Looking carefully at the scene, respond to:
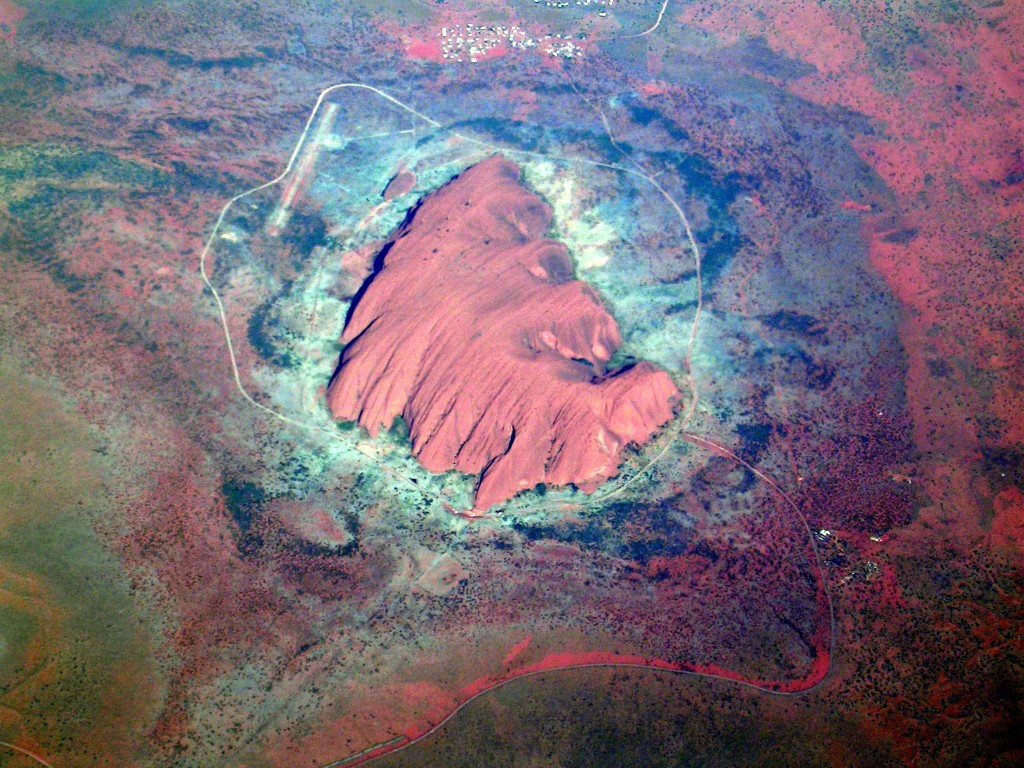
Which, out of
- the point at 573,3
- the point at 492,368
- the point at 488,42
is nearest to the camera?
the point at 492,368

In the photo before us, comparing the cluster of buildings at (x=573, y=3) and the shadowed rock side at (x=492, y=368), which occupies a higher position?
the cluster of buildings at (x=573, y=3)

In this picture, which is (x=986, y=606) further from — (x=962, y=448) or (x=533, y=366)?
(x=533, y=366)

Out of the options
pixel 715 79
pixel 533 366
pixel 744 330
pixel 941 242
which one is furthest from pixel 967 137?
pixel 533 366

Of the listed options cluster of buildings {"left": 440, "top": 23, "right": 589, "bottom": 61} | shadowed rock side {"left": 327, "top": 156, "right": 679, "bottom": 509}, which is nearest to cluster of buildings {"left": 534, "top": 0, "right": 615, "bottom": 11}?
cluster of buildings {"left": 440, "top": 23, "right": 589, "bottom": 61}

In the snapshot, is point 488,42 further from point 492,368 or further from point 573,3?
point 492,368

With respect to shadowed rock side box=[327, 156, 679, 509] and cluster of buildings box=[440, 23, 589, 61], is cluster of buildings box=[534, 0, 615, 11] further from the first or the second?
shadowed rock side box=[327, 156, 679, 509]

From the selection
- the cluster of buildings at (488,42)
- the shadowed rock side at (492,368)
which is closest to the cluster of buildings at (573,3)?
the cluster of buildings at (488,42)

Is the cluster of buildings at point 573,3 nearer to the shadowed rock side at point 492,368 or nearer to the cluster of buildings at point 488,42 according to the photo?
the cluster of buildings at point 488,42

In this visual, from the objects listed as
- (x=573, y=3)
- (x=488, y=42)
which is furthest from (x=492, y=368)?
(x=573, y=3)

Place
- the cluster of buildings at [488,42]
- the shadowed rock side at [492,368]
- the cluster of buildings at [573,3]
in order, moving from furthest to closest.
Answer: the cluster of buildings at [573,3]
the cluster of buildings at [488,42]
the shadowed rock side at [492,368]

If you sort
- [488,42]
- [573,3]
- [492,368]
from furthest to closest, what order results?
[573,3] < [488,42] < [492,368]
